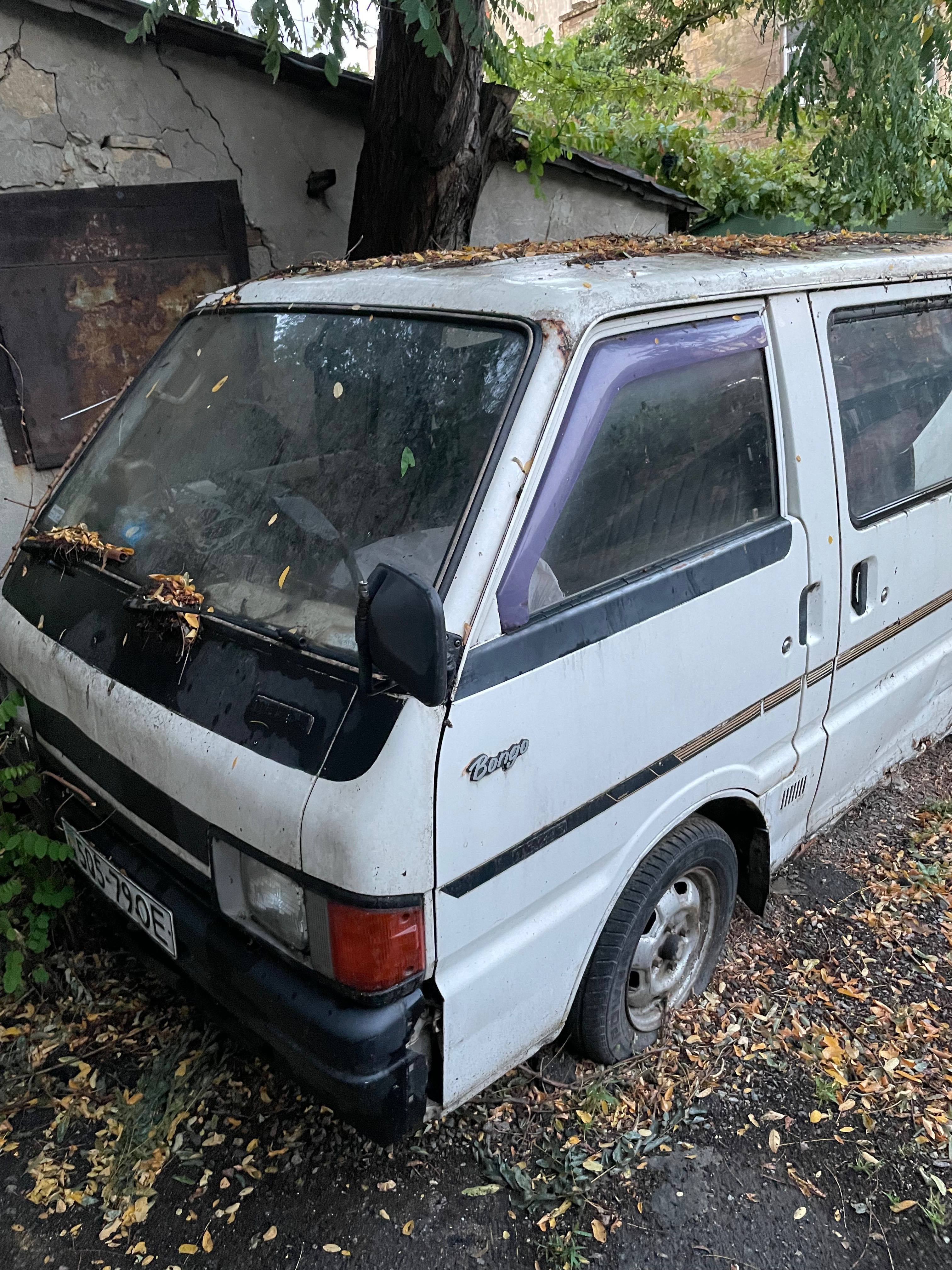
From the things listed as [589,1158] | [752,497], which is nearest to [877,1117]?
[589,1158]

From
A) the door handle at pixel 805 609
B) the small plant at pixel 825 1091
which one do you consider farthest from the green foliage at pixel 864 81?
the small plant at pixel 825 1091

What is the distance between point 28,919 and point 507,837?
1737mm

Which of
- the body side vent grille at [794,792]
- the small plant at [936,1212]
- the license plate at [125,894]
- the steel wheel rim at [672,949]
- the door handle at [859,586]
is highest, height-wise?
the door handle at [859,586]

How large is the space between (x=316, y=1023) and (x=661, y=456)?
1481mm

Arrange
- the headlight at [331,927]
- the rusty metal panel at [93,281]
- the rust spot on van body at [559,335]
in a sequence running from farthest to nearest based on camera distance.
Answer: the rusty metal panel at [93,281], the rust spot on van body at [559,335], the headlight at [331,927]

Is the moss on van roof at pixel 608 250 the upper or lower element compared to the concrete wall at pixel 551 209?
lower

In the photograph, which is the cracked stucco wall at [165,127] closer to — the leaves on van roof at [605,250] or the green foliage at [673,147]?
the green foliage at [673,147]

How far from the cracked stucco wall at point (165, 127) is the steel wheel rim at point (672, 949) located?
162 inches

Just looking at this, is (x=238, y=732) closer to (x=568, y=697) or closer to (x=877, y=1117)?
(x=568, y=697)

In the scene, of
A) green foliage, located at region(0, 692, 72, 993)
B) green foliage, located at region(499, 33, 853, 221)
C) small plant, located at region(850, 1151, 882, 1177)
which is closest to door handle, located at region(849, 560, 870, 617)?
small plant, located at region(850, 1151, 882, 1177)

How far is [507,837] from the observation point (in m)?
1.86

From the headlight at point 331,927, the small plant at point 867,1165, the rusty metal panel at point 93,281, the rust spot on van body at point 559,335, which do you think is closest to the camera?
the headlight at point 331,927

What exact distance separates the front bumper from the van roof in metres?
1.48

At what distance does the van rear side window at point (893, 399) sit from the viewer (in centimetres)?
268
